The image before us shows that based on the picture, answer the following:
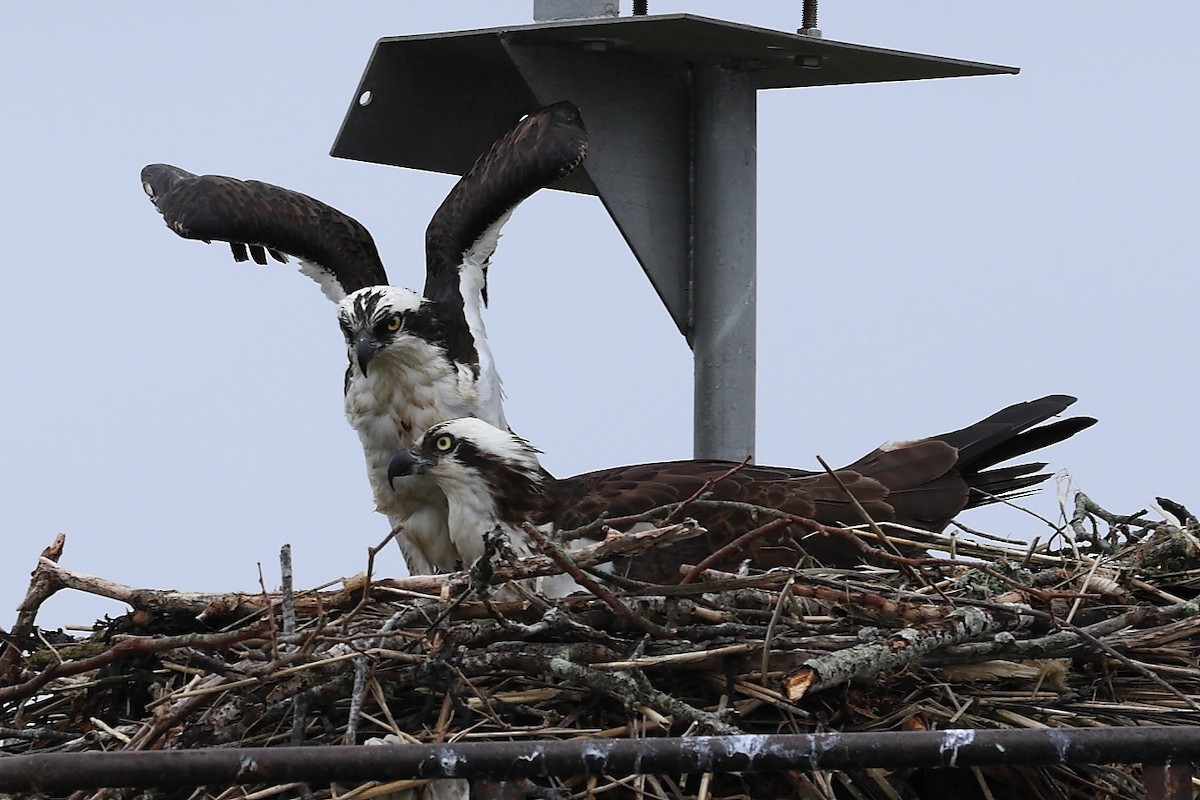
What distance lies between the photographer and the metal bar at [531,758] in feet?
7.73

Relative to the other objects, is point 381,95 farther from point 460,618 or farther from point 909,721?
point 909,721

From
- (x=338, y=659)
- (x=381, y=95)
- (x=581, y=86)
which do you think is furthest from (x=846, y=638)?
(x=381, y=95)

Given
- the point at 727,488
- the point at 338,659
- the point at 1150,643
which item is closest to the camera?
the point at 338,659

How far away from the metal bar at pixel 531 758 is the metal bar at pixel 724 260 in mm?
2680

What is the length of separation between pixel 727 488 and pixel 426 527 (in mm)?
1061

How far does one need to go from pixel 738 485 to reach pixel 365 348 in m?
1.46

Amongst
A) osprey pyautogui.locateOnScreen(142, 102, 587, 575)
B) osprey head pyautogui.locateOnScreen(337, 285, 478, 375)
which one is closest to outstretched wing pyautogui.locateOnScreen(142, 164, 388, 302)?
osprey pyautogui.locateOnScreen(142, 102, 587, 575)

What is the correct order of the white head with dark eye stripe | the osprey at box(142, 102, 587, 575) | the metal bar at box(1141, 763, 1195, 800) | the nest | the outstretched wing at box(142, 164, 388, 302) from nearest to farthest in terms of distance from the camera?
the metal bar at box(1141, 763, 1195, 800) → the nest → the white head with dark eye stripe → the osprey at box(142, 102, 587, 575) → the outstretched wing at box(142, 164, 388, 302)

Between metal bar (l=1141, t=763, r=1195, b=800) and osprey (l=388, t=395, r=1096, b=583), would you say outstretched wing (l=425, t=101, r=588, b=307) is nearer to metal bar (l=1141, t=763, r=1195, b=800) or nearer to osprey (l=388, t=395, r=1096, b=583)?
osprey (l=388, t=395, r=1096, b=583)

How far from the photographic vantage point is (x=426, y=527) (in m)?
5.05

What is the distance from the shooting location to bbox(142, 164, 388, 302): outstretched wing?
5930 mm

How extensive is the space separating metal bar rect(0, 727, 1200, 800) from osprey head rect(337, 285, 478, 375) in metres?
3.04

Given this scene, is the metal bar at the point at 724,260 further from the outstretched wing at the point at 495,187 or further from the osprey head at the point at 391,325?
the osprey head at the point at 391,325

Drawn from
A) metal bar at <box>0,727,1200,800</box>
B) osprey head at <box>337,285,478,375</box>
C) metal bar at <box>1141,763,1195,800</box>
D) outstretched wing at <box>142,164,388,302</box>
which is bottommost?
metal bar at <box>1141,763,1195,800</box>
